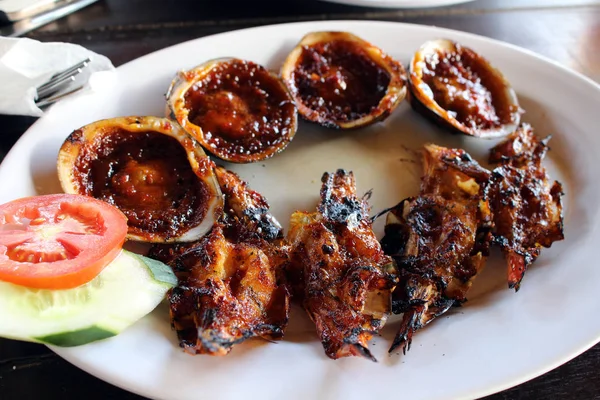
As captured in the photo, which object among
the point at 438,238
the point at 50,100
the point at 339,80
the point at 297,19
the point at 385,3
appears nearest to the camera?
the point at 438,238

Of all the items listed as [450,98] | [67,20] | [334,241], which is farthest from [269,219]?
[67,20]

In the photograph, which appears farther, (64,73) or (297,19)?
(297,19)

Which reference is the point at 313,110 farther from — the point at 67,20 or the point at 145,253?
the point at 67,20

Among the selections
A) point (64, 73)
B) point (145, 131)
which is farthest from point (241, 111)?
point (64, 73)

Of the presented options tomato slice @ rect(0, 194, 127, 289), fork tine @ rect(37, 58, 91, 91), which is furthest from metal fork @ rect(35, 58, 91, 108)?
tomato slice @ rect(0, 194, 127, 289)

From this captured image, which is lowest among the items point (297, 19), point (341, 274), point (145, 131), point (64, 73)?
point (341, 274)

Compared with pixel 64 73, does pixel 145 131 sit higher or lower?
lower

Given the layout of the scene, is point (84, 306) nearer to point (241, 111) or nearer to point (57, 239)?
point (57, 239)
